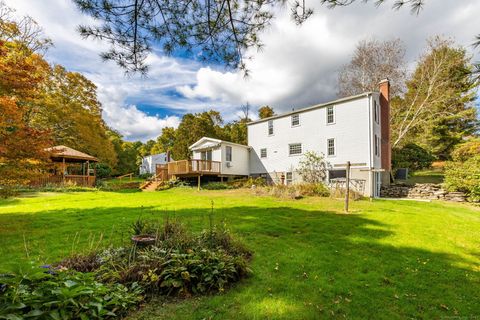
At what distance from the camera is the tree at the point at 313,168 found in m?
17.3

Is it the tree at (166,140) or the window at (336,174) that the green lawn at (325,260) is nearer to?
the window at (336,174)

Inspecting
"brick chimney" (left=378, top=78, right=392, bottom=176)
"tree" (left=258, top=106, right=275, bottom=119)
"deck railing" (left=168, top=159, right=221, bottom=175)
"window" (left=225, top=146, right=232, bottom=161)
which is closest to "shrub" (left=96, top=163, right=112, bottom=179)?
"deck railing" (left=168, top=159, right=221, bottom=175)

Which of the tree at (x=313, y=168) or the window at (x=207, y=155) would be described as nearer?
the tree at (x=313, y=168)

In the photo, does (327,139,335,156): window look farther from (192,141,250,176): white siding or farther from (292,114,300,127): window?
(192,141,250,176): white siding

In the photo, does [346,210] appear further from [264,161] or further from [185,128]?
[185,128]

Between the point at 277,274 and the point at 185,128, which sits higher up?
the point at 185,128

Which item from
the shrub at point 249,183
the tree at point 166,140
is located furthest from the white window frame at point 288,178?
the tree at point 166,140

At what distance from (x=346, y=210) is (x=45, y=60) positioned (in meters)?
23.7

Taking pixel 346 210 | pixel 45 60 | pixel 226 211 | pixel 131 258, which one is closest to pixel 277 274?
pixel 131 258

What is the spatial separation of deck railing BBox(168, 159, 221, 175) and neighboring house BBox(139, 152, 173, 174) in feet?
65.1

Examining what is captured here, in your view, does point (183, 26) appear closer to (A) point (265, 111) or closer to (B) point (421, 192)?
(B) point (421, 192)

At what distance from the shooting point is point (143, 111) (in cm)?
1788

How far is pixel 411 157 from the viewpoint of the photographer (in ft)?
74.9

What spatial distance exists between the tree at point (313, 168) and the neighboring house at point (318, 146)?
0.38 metres
